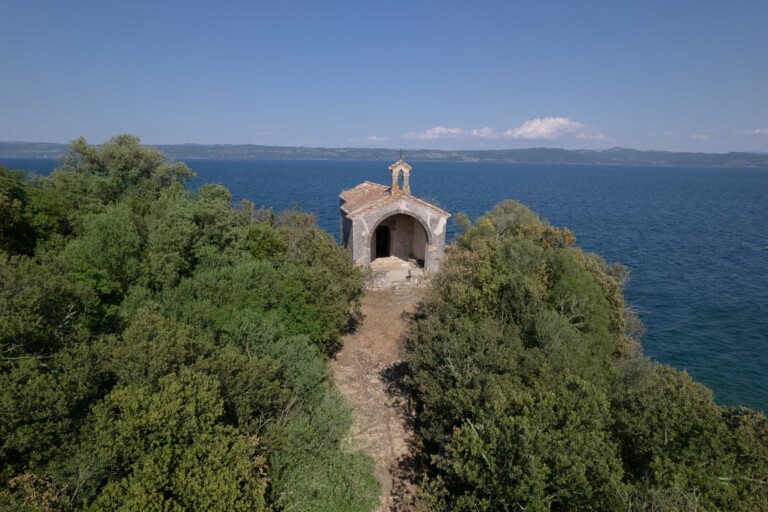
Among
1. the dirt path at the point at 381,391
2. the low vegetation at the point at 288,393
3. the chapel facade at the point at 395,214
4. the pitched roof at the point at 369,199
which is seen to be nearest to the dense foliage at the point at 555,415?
the low vegetation at the point at 288,393

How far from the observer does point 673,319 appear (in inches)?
1377

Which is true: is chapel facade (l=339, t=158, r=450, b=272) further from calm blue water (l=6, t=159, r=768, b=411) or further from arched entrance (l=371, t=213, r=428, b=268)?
calm blue water (l=6, t=159, r=768, b=411)

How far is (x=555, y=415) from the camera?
11539 mm

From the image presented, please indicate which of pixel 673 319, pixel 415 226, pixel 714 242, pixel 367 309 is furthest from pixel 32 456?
pixel 714 242

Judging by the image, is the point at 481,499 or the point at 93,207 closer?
the point at 481,499

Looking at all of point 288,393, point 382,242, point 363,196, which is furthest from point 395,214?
point 288,393

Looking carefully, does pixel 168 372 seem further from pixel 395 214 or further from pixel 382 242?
pixel 382 242

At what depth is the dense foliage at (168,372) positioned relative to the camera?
31.6 ft

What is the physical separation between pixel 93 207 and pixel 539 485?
29.4 m

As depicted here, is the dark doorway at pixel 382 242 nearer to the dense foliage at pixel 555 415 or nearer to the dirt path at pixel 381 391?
the dirt path at pixel 381 391

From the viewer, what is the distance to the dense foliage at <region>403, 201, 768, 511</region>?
9.97 m

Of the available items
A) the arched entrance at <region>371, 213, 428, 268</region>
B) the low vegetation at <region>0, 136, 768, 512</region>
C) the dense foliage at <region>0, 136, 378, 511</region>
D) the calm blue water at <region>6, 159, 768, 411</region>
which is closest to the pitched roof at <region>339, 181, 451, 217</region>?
the arched entrance at <region>371, 213, 428, 268</region>

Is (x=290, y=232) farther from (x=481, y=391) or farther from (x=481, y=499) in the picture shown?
(x=481, y=499)

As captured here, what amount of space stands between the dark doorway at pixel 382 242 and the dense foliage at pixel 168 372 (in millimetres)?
13772
